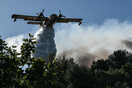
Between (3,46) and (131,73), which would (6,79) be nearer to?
(3,46)

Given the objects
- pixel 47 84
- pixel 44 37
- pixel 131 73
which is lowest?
pixel 47 84

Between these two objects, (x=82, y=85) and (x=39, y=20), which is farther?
(x=39, y=20)

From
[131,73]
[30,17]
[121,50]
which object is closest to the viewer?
[30,17]

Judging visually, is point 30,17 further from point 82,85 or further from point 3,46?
point 3,46

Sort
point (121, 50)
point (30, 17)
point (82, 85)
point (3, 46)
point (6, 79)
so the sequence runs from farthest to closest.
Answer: point (121, 50) → point (30, 17) → point (82, 85) → point (3, 46) → point (6, 79)

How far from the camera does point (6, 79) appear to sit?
38.7 ft

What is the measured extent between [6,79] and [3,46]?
213cm

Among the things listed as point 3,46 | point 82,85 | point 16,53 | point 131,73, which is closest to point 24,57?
Result: point 16,53

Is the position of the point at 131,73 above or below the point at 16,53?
above

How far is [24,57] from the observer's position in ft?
41.0

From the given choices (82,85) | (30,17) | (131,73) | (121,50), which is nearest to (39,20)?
(30,17)

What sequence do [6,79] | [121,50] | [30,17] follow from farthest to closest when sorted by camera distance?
1. [121,50]
2. [30,17]
3. [6,79]

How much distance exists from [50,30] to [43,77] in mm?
35075

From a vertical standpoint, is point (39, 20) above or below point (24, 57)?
above
